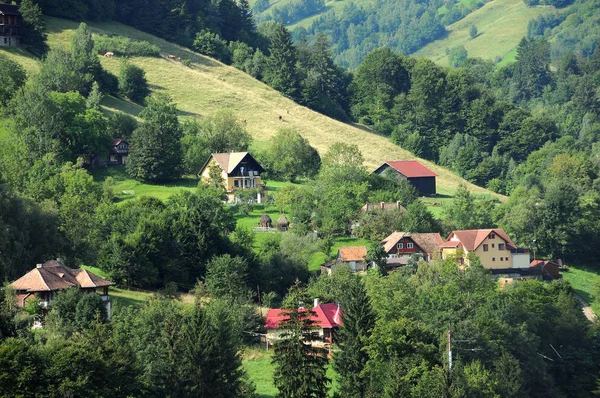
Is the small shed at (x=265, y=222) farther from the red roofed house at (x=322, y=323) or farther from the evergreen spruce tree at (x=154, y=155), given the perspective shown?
the red roofed house at (x=322, y=323)

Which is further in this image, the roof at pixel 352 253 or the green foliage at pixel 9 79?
the green foliage at pixel 9 79

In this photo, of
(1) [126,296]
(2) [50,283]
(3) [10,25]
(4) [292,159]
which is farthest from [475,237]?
(3) [10,25]

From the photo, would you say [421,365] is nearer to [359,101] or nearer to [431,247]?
[431,247]

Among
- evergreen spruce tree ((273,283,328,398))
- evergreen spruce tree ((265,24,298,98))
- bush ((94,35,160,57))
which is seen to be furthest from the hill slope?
evergreen spruce tree ((273,283,328,398))

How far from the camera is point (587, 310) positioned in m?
71.2

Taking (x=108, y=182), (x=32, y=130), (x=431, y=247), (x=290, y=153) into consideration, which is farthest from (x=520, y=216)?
(x=32, y=130)

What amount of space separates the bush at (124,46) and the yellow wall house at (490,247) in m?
53.6

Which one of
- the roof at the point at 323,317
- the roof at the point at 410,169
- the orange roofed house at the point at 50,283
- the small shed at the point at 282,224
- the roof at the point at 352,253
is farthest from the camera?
the roof at the point at 410,169

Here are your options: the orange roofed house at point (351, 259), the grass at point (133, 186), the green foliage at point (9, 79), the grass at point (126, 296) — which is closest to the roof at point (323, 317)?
the grass at point (126, 296)

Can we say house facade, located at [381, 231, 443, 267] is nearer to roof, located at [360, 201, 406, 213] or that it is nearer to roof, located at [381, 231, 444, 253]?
roof, located at [381, 231, 444, 253]

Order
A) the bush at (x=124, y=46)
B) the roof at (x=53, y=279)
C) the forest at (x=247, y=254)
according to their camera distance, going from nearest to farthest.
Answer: the forest at (x=247, y=254)
the roof at (x=53, y=279)
the bush at (x=124, y=46)

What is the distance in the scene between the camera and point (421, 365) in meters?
50.7

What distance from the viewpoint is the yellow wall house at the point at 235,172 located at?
8756 centimetres

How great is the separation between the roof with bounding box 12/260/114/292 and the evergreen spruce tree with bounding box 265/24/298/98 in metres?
72.4
